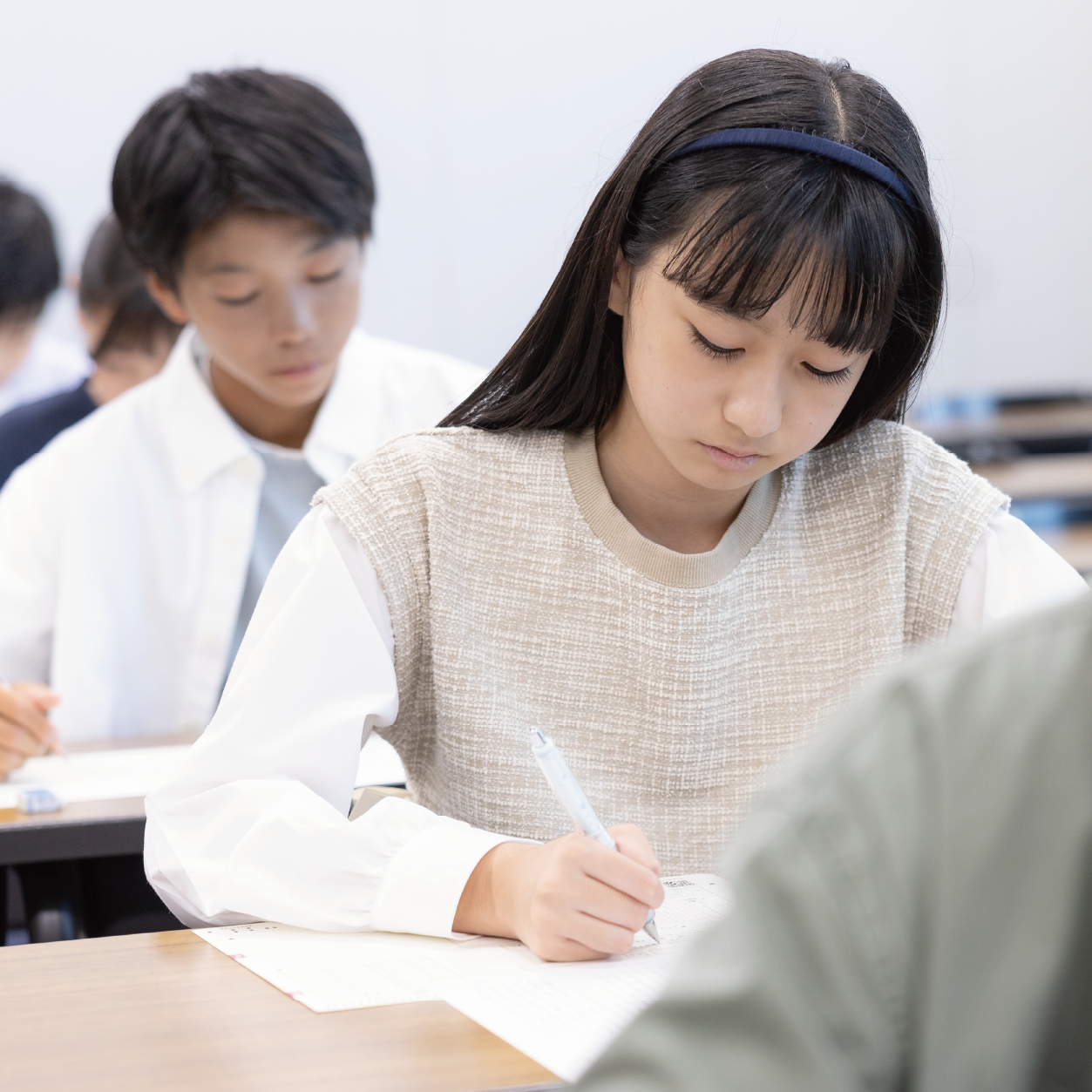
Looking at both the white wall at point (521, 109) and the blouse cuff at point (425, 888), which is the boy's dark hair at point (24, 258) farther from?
the blouse cuff at point (425, 888)

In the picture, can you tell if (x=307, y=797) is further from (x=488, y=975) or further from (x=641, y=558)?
(x=641, y=558)

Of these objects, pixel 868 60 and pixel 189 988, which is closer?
pixel 189 988

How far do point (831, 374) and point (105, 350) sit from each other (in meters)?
2.14

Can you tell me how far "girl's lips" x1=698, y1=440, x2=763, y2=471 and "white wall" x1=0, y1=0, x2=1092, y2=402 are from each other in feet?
9.39

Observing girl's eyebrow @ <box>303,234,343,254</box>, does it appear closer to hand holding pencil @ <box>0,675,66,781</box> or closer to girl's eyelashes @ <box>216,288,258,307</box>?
girl's eyelashes @ <box>216,288,258,307</box>

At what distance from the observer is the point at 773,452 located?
3.56 ft

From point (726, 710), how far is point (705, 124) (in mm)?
486

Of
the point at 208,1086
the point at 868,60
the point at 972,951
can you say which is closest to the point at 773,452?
the point at 208,1086

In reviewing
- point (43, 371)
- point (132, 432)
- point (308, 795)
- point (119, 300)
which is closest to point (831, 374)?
point (308, 795)

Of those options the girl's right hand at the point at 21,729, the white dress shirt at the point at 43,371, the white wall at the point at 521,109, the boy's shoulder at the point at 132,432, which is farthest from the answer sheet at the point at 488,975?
the white wall at the point at 521,109

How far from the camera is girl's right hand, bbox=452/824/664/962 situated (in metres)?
0.84

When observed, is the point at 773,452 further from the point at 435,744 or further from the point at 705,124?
the point at 435,744

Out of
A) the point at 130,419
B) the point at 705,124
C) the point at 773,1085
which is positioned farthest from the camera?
the point at 130,419

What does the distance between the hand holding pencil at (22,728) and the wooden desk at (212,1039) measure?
757 mm
